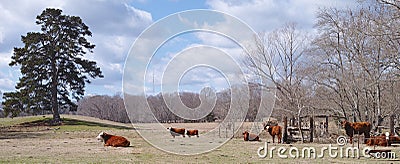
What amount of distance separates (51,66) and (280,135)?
1098 inches

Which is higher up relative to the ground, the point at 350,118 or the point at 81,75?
the point at 81,75

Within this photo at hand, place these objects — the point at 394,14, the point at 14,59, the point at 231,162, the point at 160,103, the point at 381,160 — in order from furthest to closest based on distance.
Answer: the point at 14,59
the point at 394,14
the point at 160,103
the point at 381,160
the point at 231,162

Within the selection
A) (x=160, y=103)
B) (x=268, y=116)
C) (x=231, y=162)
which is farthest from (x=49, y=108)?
(x=231, y=162)

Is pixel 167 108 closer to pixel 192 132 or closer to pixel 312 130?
pixel 192 132

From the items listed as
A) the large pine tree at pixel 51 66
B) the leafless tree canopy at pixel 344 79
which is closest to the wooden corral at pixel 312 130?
the leafless tree canopy at pixel 344 79

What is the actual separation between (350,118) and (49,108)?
96.0 feet

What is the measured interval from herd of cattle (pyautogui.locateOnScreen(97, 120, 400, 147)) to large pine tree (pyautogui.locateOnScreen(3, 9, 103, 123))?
21.5 meters

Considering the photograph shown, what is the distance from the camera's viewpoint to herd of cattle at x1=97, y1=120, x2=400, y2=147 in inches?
719

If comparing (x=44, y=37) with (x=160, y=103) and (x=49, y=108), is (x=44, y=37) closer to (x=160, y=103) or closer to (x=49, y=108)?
(x=49, y=108)

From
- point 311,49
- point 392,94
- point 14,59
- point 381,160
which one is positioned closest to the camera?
point 381,160

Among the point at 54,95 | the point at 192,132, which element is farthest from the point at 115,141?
the point at 54,95

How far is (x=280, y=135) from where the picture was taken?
23.5 metres

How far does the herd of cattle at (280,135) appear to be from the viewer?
59.9ft

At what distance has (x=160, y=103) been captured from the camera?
50.7 feet
